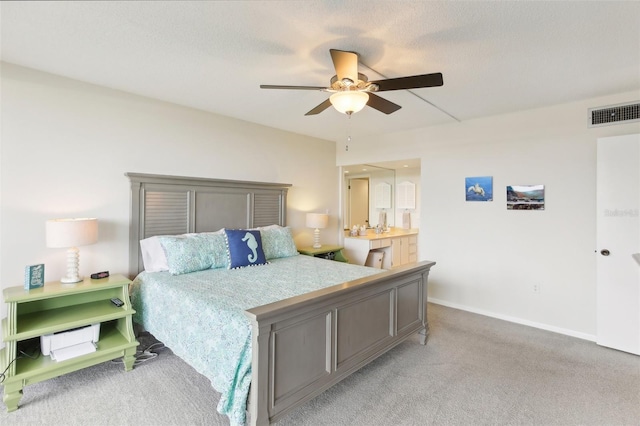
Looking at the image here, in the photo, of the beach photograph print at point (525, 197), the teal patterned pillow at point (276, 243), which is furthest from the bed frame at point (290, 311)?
the beach photograph print at point (525, 197)

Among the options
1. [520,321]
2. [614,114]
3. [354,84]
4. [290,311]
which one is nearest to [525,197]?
[614,114]

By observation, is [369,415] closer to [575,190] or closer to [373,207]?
[575,190]

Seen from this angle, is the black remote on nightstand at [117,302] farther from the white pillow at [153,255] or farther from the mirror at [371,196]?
the mirror at [371,196]

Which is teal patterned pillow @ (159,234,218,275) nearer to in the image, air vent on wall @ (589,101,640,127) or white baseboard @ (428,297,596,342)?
white baseboard @ (428,297,596,342)

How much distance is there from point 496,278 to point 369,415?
2643 mm

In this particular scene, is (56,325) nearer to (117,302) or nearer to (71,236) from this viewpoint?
(117,302)

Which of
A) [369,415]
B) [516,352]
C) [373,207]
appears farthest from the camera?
[373,207]

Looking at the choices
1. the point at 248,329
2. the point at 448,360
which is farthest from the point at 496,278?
the point at 248,329

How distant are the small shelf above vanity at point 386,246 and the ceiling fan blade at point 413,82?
3294 millimetres

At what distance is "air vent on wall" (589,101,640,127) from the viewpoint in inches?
116

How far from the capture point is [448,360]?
276cm

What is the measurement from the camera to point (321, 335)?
6.82 ft

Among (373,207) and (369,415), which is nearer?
(369,415)

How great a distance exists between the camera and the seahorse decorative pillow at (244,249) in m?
3.24
